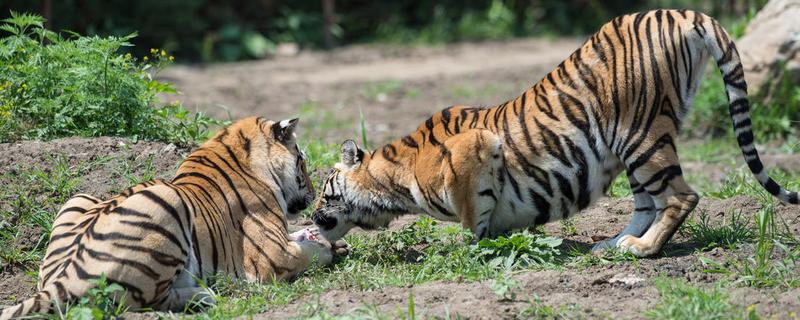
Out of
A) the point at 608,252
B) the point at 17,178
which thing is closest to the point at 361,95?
the point at 17,178

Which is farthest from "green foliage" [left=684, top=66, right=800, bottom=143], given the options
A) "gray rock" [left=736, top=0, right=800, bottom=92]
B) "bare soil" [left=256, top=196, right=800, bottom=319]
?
"bare soil" [left=256, top=196, right=800, bottom=319]

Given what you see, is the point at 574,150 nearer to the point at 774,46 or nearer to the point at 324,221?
the point at 324,221

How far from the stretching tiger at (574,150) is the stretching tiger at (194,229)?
20.0 inches

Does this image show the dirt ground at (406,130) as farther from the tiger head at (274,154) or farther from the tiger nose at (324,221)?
the tiger head at (274,154)

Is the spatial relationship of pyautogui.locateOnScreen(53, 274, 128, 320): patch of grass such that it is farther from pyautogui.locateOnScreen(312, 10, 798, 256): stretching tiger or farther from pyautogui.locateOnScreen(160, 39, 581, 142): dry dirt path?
pyautogui.locateOnScreen(160, 39, 581, 142): dry dirt path

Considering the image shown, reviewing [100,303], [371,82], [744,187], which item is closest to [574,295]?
[100,303]

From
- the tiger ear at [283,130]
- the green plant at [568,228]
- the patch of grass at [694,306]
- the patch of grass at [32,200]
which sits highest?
the tiger ear at [283,130]

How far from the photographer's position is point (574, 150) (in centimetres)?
644

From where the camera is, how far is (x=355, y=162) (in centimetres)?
704

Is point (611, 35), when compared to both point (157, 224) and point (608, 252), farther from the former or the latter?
point (157, 224)

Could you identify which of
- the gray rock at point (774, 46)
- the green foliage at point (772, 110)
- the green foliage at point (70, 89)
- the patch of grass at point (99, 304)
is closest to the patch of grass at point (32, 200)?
the green foliage at point (70, 89)

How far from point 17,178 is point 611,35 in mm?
4068

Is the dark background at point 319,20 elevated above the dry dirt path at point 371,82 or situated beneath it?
elevated above

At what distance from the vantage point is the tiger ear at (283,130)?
672 centimetres
